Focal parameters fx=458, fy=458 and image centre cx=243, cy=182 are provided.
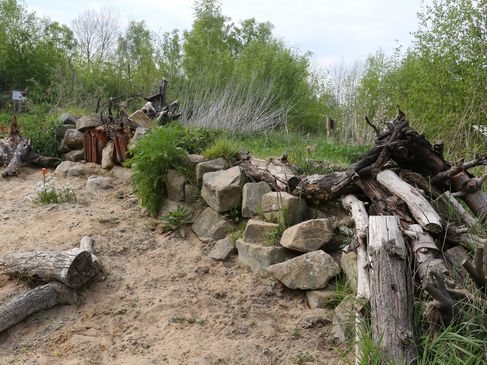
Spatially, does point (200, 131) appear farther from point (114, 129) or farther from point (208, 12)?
point (208, 12)

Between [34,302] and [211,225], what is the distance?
1.72m

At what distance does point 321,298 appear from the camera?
131 inches

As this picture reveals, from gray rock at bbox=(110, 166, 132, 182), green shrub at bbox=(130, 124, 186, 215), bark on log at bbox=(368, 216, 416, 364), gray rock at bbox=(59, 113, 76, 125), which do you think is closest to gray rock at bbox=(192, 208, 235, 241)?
green shrub at bbox=(130, 124, 186, 215)

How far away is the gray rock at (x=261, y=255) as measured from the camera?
12.4 ft

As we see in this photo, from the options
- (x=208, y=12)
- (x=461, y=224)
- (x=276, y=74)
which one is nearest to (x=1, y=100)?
(x=208, y=12)

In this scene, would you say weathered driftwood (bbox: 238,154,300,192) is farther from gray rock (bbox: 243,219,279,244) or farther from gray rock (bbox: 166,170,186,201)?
gray rock (bbox: 166,170,186,201)

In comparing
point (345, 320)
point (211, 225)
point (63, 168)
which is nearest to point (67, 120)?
point (63, 168)

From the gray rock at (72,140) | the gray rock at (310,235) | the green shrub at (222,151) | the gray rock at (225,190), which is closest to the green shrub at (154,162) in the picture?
the green shrub at (222,151)

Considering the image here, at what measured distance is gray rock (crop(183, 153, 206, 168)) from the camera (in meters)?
4.97

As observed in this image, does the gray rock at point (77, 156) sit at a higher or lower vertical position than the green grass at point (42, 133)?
lower

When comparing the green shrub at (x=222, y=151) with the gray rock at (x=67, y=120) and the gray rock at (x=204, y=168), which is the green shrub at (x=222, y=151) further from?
the gray rock at (x=67, y=120)

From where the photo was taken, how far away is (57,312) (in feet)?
11.6

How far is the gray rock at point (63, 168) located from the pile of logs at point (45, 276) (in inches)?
126

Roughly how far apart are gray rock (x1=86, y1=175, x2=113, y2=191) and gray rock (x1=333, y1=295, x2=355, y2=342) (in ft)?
12.9
